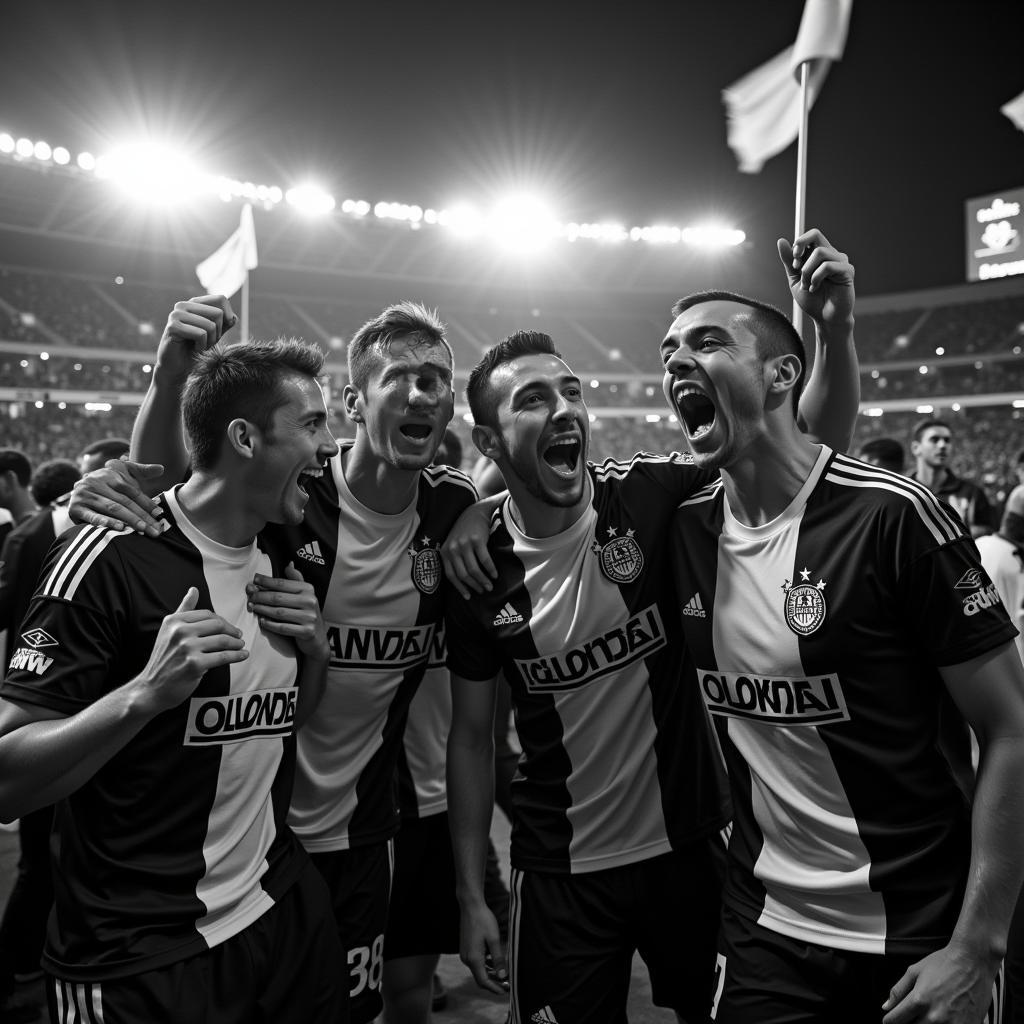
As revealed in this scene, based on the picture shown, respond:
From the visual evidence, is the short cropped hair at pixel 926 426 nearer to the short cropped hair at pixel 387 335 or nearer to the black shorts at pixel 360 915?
the short cropped hair at pixel 387 335

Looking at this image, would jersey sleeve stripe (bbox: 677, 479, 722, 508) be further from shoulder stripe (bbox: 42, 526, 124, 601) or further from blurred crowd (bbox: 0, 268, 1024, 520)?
blurred crowd (bbox: 0, 268, 1024, 520)

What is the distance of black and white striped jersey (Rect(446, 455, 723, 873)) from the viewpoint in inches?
99.0

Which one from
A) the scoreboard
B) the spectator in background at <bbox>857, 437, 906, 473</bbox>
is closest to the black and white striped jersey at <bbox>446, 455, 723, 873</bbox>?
the spectator in background at <bbox>857, 437, 906, 473</bbox>

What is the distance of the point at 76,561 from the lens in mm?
2000

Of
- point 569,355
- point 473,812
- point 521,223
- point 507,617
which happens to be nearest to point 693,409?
point 507,617

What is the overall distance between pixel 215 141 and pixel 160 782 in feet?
A: 97.2

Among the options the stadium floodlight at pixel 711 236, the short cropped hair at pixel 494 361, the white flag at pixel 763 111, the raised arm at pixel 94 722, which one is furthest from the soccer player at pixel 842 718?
the stadium floodlight at pixel 711 236

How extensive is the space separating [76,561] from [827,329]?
1958mm

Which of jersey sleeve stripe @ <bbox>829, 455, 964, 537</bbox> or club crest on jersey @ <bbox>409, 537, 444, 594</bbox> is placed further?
club crest on jersey @ <bbox>409, 537, 444, 594</bbox>

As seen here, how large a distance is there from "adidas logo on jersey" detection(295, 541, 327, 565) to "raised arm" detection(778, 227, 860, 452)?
4.92 feet

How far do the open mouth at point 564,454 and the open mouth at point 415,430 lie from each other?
1.25ft

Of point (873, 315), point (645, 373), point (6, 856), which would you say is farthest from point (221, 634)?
point (873, 315)

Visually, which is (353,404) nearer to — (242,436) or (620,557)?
(242,436)

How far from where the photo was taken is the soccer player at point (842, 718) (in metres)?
1.80
